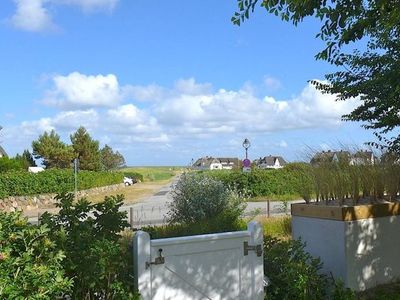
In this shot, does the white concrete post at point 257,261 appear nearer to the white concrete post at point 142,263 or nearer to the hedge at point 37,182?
the white concrete post at point 142,263

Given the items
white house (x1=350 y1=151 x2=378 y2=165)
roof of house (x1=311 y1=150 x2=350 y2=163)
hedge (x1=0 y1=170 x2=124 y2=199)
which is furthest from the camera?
hedge (x1=0 y1=170 x2=124 y2=199)

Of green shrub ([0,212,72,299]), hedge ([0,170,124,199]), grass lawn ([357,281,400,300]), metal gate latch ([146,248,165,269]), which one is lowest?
grass lawn ([357,281,400,300])

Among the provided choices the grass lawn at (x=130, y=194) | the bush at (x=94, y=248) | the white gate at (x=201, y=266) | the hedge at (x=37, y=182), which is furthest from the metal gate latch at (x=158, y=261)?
the grass lawn at (x=130, y=194)

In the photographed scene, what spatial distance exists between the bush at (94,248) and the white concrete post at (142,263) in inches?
4.0

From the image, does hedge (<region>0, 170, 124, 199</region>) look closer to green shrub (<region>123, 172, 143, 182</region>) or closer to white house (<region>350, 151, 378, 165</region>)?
white house (<region>350, 151, 378, 165</region>)

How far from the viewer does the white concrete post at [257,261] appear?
531 centimetres

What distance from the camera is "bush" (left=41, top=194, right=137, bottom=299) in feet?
14.1

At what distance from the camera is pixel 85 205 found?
4.70 metres

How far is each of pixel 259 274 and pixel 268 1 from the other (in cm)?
292

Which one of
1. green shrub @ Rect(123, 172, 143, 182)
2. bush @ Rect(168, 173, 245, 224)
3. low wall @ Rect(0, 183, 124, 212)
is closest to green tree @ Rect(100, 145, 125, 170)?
green shrub @ Rect(123, 172, 143, 182)

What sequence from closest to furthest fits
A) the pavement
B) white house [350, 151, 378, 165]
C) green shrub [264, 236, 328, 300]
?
1. green shrub [264, 236, 328, 300]
2. white house [350, 151, 378, 165]
3. the pavement

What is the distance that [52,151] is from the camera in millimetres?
46438

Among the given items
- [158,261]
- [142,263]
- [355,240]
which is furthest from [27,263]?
[355,240]

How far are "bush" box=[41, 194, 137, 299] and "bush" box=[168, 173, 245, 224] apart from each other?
752 cm
